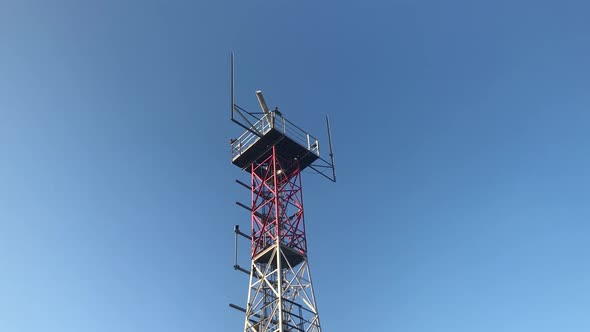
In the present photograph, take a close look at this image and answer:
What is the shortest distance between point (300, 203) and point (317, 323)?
39.7ft

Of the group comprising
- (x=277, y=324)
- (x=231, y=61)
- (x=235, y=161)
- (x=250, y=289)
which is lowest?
(x=277, y=324)

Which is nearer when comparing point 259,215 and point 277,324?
point 277,324

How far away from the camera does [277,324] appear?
51594 millimetres

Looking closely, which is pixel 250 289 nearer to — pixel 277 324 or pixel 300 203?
pixel 277 324

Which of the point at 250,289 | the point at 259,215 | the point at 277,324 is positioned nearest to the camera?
the point at 277,324

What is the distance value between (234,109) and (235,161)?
6.52m

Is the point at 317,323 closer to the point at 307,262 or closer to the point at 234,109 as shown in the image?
the point at 307,262

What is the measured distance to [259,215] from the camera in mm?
59656

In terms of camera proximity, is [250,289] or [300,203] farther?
[300,203]

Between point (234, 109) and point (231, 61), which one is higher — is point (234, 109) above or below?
below

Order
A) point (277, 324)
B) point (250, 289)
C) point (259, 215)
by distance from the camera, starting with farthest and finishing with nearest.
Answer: point (259, 215) < point (250, 289) < point (277, 324)

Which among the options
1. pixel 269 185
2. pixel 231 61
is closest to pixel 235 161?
pixel 269 185

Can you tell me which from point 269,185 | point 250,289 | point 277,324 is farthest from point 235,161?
point 277,324

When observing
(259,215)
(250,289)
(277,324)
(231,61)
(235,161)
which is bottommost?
(277,324)
